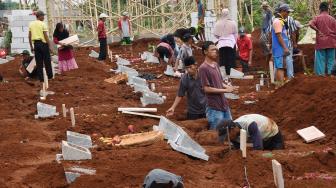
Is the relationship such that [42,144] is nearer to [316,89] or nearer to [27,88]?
[316,89]

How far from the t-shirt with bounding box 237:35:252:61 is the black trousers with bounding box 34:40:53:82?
14.6 feet

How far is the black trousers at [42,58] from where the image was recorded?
13875mm

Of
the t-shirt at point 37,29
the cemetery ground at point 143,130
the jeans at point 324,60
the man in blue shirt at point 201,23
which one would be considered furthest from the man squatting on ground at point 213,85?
the man in blue shirt at point 201,23

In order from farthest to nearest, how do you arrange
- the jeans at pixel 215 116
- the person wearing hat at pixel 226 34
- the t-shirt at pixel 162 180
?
1. the person wearing hat at pixel 226 34
2. the jeans at pixel 215 116
3. the t-shirt at pixel 162 180

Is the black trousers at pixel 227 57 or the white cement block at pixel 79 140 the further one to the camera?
the black trousers at pixel 227 57

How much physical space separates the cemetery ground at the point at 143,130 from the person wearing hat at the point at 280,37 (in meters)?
0.68

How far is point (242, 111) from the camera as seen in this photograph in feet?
33.6

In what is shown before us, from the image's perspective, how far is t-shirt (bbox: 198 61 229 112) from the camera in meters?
7.90

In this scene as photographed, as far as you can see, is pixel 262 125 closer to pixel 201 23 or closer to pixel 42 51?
pixel 42 51

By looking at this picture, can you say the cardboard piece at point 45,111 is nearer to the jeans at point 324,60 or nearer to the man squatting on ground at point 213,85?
the man squatting on ground at point 213,85

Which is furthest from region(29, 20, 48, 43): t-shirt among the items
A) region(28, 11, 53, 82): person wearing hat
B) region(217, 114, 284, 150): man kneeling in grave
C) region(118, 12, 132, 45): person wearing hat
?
region(118, 12, 132, 45): person wearing hat

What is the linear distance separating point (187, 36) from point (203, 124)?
11.2ft

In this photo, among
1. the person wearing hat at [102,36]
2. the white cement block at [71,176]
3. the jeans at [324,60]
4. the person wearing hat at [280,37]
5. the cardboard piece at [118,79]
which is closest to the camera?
the white cement block at [71,176]

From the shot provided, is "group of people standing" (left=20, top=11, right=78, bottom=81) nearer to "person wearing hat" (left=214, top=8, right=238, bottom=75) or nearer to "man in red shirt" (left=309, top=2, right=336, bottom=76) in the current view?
"person wearing hat" (left=214, top=8, right=238, bottom=75)
